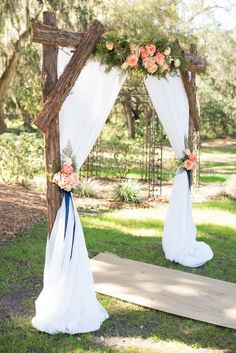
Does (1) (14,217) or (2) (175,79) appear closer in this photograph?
(2) (175,79)

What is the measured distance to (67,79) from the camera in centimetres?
400

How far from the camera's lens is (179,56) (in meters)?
5.07

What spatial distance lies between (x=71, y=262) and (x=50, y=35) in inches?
75.5

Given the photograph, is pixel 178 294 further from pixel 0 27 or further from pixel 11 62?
pixel 11 62

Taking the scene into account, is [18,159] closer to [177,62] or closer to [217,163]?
[177,62]

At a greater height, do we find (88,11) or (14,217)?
(88,11)

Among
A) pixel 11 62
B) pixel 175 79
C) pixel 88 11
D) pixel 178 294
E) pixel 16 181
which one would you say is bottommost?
pixel 178 294

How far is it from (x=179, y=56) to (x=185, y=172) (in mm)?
1538

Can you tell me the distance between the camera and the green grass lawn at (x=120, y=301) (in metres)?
3.78

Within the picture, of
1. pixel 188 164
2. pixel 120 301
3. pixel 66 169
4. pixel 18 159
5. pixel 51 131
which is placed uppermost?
pixel 51 131

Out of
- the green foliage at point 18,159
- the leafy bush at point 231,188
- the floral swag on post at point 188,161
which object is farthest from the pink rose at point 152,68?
the leafy bush at point 231,188

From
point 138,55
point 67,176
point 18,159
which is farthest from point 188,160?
point 18,159

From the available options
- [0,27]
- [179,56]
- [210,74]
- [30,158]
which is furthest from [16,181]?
[210,74]

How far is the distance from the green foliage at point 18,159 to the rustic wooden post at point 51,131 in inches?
229
